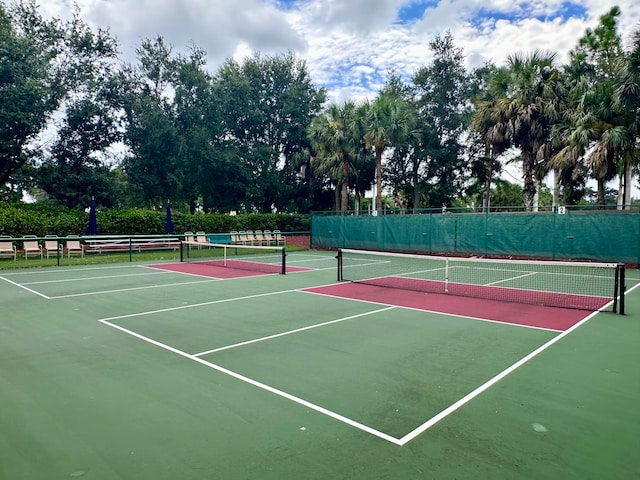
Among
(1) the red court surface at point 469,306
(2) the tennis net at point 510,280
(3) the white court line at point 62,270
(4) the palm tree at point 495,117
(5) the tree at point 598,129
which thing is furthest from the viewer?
(4) the palm tree at point 495,117

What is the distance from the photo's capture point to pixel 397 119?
24781 mm

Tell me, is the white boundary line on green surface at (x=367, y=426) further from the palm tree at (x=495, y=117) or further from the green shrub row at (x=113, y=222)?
the palm tree at (x=495, y=117)

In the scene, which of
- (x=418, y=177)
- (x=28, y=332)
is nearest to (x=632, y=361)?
(x=28, y=332)

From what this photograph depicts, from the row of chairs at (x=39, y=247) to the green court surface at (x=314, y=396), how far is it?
11.5 metres

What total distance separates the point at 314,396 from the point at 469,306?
223 inches

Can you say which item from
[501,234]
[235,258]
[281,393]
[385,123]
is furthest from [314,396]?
[385,123]

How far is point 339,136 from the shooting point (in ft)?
87.8

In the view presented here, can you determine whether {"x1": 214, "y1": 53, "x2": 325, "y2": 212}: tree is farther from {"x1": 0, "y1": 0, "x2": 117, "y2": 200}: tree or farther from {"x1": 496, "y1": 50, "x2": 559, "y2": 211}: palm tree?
{"x1": 496, "y1": 50, "x2": 559, "y2": 211}: palm tree

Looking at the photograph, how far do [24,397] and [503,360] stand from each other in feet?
17.9

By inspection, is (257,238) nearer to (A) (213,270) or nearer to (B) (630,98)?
(A) (213,270)

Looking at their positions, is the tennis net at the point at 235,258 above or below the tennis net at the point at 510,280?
above

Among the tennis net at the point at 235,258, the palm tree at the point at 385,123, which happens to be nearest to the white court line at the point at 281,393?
the tennis net at the point at 235,258

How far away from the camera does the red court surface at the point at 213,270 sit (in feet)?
46.7

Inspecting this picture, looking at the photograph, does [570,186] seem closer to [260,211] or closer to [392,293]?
[392,293]
